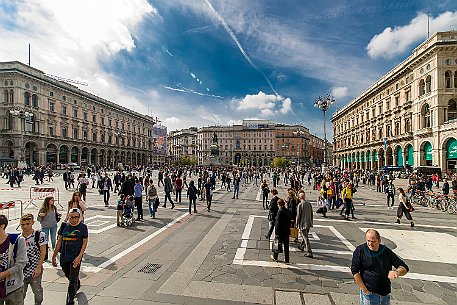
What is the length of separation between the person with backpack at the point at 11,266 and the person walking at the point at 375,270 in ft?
13.8

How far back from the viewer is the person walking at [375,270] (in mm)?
3154

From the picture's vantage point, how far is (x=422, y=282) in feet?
17.5

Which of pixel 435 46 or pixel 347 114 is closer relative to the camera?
pixel 435 46

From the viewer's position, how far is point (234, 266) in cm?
607

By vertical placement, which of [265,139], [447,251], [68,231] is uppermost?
[265,139]

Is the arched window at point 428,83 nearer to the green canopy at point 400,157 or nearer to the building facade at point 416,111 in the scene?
the building facade at point 416,111

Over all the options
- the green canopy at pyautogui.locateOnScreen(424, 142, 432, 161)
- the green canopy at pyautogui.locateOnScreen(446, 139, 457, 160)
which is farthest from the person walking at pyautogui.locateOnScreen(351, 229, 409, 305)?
the green canopy at pyautogui.locateOnScreen(424, 142, 432, 161)

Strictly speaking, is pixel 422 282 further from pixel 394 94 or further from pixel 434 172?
pixel 394 94

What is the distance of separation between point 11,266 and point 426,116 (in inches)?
1904

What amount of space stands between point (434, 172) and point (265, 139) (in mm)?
92977

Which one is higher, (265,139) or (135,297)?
(265,139)

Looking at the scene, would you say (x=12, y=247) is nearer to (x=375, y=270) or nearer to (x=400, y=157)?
(x=375, y=270)

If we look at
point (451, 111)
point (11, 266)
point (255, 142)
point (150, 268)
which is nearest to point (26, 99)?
point (150, 268)

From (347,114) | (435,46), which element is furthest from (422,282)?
(347,114)
